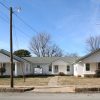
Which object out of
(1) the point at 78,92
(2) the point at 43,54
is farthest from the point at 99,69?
(2) the point at 43,54

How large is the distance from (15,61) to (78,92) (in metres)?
31.7

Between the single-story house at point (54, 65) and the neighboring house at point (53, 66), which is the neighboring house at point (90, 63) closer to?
Result: the single-story house at point (54, 65)

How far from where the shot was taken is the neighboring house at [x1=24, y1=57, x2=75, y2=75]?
6775 cm

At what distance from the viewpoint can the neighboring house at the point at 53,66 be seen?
222 feet

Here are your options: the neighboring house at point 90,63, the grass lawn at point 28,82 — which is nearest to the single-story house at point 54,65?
the neighboring house at point 90,63

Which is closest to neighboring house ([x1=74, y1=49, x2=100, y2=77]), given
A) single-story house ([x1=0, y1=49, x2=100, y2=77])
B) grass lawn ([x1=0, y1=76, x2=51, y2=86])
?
single-story house ([x1=0, y1=49, x2=100, y2=77])

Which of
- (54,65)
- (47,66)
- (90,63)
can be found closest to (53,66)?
(54,65)

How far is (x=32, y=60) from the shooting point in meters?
74.3

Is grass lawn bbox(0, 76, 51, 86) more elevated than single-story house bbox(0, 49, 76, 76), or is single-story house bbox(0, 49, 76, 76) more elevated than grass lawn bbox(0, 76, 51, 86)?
single-story house bbox(0, 49, 76, 76)

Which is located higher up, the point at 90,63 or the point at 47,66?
the point at 90,63

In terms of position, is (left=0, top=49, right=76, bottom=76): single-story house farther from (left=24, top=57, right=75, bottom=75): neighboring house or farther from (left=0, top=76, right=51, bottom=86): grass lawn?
(left=0, top=76, right=51, bottom=86): grass lawn

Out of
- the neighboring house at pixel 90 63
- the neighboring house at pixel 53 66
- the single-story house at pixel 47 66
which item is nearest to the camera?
the neighboring house at pixel 90 63

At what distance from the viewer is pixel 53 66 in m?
68.4

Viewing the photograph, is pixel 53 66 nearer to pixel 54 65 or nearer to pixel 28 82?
pixel 54 65
